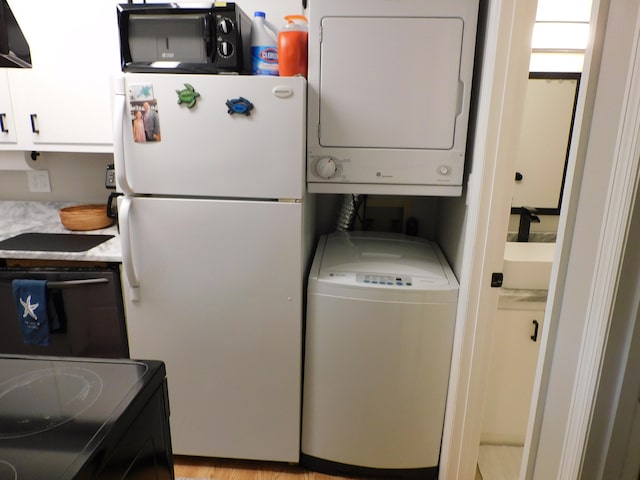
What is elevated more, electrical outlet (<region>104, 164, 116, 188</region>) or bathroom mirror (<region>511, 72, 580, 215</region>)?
bathroom mirror (<region>511, 72, 580, 215</region>)

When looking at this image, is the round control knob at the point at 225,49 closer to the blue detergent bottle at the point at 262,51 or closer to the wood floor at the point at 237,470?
the blue detergent bottle at the point at 262,51

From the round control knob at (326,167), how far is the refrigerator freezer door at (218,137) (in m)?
0.12

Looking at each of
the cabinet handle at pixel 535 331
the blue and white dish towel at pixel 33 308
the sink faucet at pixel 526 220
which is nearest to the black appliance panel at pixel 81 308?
the blue and white dish towel at pixel 33 308

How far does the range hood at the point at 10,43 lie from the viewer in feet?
2.64

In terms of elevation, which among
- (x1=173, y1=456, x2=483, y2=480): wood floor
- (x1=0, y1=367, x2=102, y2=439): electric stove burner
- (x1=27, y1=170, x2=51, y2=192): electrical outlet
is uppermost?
(x1=27, y1=170, x2=51, y2=192): electrical outlet

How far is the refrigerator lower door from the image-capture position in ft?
5.05

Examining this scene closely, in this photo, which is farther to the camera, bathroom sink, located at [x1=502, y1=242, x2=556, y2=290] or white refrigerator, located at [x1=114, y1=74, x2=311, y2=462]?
bathroom sink, located at [x1=502, y1=242, x2=556, y2=290]

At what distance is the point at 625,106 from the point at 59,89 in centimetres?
214

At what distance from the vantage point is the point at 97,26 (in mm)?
1843

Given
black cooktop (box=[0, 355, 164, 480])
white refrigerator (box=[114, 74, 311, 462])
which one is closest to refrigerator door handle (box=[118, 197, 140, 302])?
white refrigerator (box=[114, 74, 311, 462])

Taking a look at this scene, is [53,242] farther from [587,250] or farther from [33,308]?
[587,250]

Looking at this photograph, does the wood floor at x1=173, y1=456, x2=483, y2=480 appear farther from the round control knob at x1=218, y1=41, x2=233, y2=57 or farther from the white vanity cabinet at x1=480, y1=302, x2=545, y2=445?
the round control knob at x1=218, y1=41, x2=233, y2=57

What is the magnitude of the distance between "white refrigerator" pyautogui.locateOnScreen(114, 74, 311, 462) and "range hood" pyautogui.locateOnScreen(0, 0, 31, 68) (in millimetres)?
562

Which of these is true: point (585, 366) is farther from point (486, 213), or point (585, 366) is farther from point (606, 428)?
point (486, 213)
